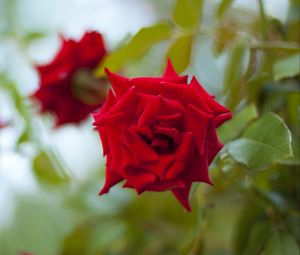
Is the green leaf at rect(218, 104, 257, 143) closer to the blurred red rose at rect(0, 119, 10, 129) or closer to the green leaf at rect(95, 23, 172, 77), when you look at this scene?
the green leaf at rect(95, 23, 172, 77)

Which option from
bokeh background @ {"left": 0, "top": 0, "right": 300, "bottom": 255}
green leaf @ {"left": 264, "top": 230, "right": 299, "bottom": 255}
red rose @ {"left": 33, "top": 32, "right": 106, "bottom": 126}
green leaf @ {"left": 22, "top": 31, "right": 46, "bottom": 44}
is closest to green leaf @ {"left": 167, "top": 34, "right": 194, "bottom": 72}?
bokeh background @ {"left": 0, "top": 0, "right": 300, "bottom": 255}

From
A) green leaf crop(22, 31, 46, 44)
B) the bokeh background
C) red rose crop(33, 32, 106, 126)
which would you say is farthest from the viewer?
green leaf crop(22, 31, 46, 44)

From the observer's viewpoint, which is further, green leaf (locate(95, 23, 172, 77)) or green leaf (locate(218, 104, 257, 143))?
green leaf (locate(95, 23, 172, 77))

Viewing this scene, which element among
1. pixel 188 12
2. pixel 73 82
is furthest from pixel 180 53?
pixel 73 82

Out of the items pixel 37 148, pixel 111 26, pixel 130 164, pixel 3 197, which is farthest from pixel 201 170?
pixel 111 26

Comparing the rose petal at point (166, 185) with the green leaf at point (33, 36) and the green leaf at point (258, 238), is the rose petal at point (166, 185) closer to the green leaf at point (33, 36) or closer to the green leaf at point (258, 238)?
the green leaf at point (258, 238)

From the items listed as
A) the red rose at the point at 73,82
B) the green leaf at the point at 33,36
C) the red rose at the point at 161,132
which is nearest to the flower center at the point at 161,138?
the red rose at the point at 161,132

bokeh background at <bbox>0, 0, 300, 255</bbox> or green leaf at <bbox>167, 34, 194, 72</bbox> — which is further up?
green leaf at <bbox>167, 34, 194, 72</bbox>
